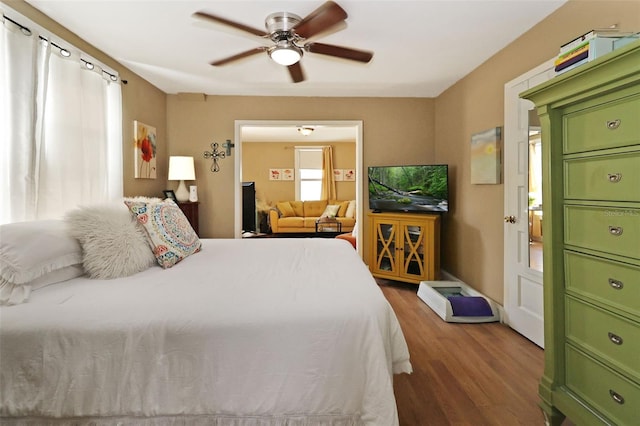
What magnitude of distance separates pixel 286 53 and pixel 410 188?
2310 millimetres

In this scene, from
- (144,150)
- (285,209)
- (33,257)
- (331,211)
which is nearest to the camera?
(33,257)

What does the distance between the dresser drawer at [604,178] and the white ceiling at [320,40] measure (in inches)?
56.5

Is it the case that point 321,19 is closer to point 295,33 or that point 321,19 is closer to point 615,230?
point 295,33

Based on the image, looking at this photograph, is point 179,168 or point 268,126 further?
point 268,126

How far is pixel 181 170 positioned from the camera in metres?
3.96

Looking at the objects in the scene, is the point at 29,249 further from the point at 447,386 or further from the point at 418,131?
the point at 418,131

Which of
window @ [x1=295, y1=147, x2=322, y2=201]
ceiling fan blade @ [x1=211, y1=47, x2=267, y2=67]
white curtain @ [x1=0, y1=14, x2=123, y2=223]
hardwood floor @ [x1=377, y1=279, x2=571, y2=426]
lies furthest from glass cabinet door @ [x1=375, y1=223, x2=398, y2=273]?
window @ [x1=295, y1=147, x2=322, y2=201]

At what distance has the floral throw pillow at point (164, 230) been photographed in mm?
1991

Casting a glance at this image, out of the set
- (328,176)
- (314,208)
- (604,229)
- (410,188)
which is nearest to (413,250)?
(410,188)

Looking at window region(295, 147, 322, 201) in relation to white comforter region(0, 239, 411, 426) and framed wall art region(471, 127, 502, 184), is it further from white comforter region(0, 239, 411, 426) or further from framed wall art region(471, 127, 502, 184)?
white comforter region(0, 239, 411, 426)

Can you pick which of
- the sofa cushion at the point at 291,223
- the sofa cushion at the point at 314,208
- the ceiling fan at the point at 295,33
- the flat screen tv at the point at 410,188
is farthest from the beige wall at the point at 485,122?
the sofa cushion at the point at 314,208

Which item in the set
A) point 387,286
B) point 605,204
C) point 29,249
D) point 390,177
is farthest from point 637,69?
point 387,286

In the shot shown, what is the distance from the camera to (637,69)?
42.4 inches

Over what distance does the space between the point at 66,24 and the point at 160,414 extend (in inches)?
110
